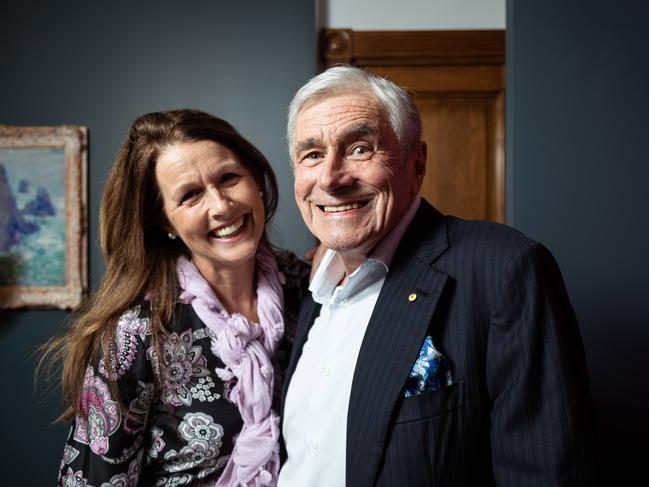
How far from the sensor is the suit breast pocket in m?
1.13

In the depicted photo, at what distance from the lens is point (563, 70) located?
195 centimetres

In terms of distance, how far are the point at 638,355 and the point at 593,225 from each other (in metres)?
0.48

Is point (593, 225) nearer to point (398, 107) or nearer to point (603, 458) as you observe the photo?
point (603, 458)

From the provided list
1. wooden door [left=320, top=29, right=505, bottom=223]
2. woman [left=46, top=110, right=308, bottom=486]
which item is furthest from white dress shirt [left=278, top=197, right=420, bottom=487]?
wooden door [left=320, top=29, right=505, bottom=223]

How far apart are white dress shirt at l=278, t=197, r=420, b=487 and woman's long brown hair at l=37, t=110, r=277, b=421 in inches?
17.8

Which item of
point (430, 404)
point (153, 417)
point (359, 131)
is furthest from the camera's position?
point (153, 417)

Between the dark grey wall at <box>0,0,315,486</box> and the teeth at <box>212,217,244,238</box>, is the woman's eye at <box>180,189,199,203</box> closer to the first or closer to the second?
the teeth at <box>212,217,244,238</box>

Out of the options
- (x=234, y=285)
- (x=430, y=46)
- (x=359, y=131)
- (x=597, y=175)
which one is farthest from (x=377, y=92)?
(x=430, y=46)

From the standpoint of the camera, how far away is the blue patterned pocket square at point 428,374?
1142 millimetres

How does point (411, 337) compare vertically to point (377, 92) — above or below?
below

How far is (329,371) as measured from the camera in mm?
1339

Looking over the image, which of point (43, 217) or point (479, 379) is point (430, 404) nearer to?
point (479, 379)

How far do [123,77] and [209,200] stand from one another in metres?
1.76

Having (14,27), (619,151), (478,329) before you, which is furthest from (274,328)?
(14,27)
